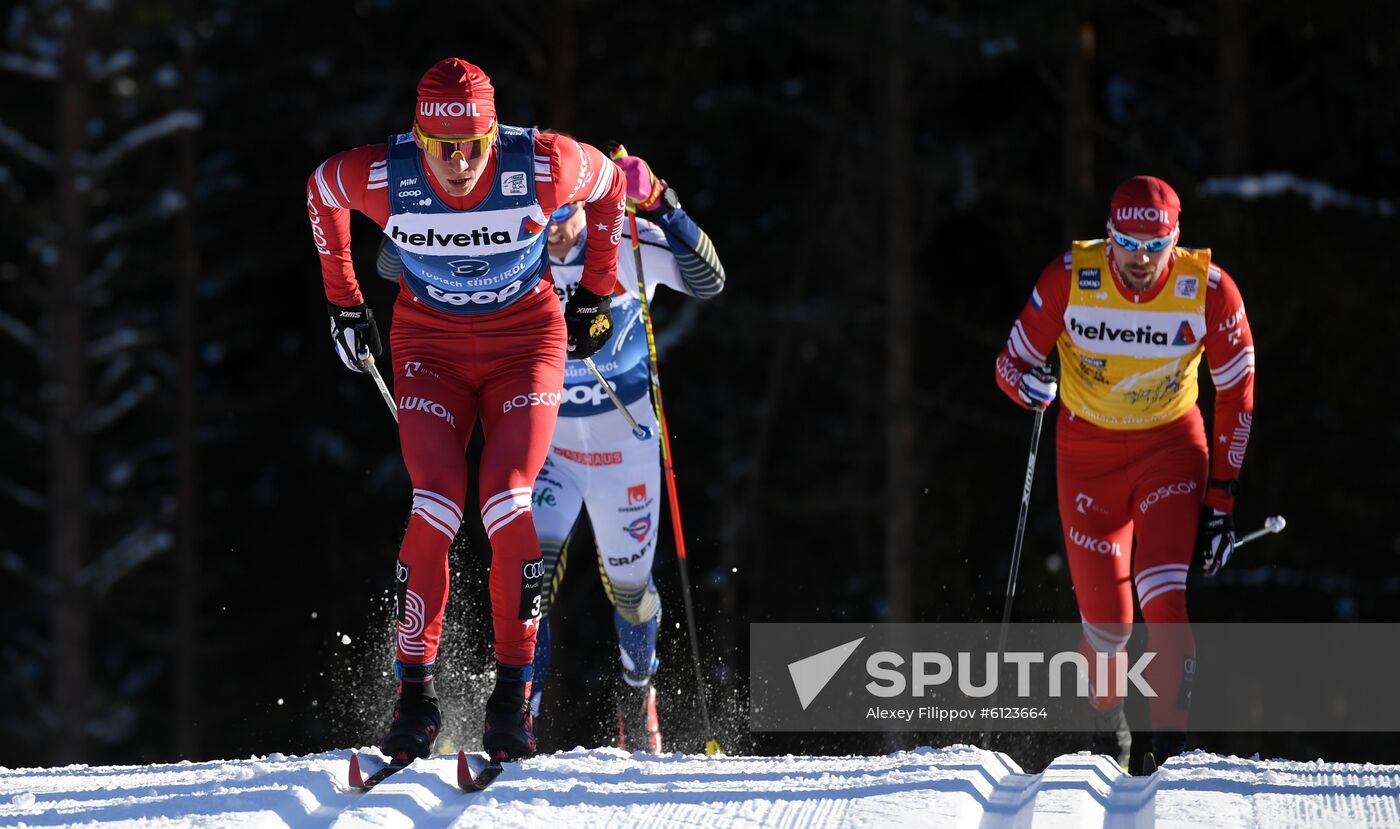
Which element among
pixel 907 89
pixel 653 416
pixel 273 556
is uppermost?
pixel 907 89

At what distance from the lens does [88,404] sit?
1991cm

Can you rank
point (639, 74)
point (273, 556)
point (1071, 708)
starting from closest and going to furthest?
point (1071, 708) → point (639, 74) → point (273, 556)

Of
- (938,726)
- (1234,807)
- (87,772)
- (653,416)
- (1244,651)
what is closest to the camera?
(1234,807)

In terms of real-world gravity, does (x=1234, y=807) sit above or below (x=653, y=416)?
below

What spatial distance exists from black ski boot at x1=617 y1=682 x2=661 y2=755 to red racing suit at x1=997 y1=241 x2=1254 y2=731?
6.14 feet

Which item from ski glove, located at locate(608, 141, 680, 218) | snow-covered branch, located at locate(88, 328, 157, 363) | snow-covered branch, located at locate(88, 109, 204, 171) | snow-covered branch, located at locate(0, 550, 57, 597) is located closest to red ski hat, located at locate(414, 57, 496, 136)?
ski glove, located at locate(608, 141, 680, 218)

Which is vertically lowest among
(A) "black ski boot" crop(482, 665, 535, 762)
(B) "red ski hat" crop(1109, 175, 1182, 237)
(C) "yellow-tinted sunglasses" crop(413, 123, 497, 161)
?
(A) "black ski boot" crop(482, 665, 535, 762)

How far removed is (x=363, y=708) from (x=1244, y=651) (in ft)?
33.2

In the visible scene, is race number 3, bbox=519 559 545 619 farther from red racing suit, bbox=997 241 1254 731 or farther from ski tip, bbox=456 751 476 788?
red racing suit, bbox=997 241 1254 731

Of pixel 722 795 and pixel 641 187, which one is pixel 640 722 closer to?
pixel 722 795

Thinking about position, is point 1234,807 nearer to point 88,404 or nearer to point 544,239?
point 544,239

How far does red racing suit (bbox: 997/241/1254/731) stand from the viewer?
21.7 feet

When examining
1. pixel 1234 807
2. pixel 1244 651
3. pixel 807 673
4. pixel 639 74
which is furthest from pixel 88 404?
pixel 1234 807
